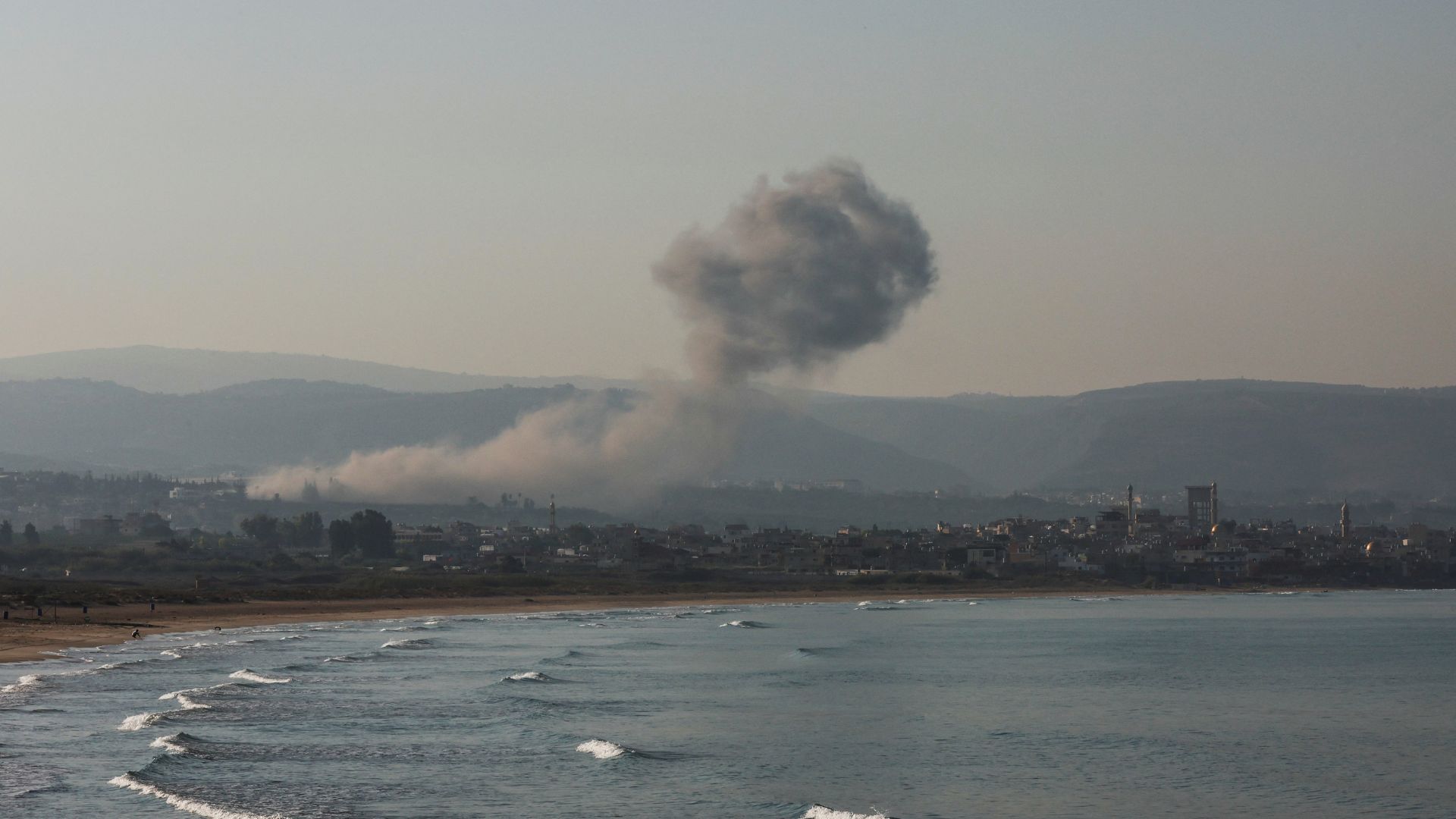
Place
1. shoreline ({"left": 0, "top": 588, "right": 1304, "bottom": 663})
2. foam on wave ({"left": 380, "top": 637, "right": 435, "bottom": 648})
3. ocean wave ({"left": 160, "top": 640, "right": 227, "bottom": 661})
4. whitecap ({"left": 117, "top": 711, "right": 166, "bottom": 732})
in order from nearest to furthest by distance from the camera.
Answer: whitecap ({"left": 117, "top": 711, "right": 166, "bottom": 732}) → ocean wave ({"left": 160, "top": 640, "right": 227, "bottom": 661}) → shoreline ({"left": 0, "top": 588, "right": 1304, "bottom": 663}) → foam on wave ({"left": 380, "top": 637, "right": 435, "bottom": 648})

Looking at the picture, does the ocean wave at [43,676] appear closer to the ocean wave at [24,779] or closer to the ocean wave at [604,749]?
the ocean wave at [24,779]

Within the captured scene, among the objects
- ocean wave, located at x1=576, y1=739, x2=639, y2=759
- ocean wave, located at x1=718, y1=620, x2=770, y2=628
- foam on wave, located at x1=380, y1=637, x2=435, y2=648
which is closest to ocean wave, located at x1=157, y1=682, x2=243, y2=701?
ocean wave, located at x1=576, y1=739, x2=639, y2=759

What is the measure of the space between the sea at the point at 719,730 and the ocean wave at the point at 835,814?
19cm

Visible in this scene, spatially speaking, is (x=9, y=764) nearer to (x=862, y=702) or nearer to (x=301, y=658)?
(x=862, y=702)

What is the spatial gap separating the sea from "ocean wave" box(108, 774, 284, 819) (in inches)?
5.1

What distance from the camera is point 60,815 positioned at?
4206 cm

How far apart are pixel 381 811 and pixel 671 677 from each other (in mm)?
44207

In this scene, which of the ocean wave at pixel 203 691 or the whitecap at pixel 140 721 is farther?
the ocean wave at pixel 203 691

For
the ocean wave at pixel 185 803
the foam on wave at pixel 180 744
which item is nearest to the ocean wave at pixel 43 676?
the foam on wave at pixel 180 744

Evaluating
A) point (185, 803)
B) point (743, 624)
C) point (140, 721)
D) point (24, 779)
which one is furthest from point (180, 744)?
point (743, 624)

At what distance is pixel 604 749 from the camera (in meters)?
57.1

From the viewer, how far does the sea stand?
47.7 metres

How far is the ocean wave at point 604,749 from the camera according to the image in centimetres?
5622

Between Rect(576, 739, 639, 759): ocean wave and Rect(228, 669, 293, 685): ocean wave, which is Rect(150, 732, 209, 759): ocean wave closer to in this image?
Rect(576, 739, 639, 759): ocean wave
